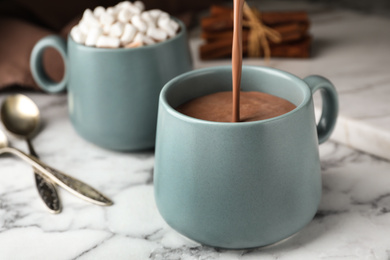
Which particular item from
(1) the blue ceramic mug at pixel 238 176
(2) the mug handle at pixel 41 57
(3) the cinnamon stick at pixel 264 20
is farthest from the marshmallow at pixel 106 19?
(3) the cinnamon stick at pixel 264 20

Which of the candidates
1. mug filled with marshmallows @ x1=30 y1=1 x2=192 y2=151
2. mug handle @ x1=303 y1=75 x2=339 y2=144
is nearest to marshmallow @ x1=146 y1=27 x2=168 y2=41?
mug filled with marshmallows @ x1=30 y1=1 x2=192 y2=151

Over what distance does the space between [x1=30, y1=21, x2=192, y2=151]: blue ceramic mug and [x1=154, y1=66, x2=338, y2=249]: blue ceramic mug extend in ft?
0.49

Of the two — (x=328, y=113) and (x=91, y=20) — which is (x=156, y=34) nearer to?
(x=91, y=20)

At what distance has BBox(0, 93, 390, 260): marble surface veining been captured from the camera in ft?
1.91

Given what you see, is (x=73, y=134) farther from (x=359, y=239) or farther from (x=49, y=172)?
(x=359, y=239)

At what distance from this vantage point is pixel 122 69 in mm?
723

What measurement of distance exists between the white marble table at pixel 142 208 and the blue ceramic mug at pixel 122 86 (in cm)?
4

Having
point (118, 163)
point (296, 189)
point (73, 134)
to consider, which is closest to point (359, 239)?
point (296, 189)

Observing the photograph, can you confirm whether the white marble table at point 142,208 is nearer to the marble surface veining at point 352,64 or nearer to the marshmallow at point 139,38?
the marble surface veining at point 352,64

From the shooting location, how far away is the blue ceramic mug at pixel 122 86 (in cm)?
72

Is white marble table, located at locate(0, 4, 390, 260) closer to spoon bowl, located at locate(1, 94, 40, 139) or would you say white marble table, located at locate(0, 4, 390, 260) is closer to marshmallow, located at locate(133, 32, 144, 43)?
spoon bowl, located at locate(1, 94, 40, 139)

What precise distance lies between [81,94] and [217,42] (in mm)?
383

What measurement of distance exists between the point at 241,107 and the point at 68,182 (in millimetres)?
253

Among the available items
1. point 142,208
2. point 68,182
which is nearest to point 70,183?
point 68,182
